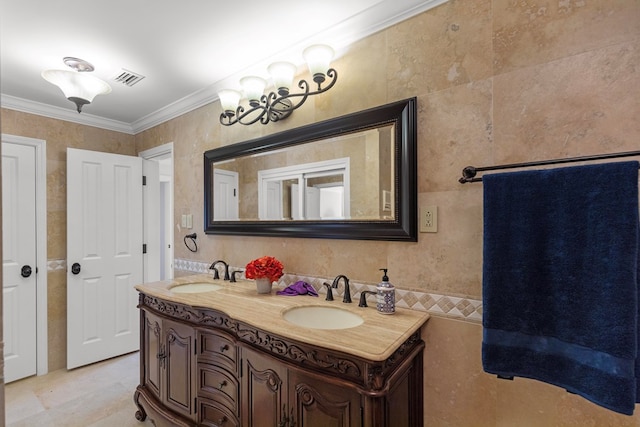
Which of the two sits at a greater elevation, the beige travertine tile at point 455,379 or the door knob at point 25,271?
the door knob at point 25,271

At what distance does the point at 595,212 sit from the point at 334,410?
1.11 metres

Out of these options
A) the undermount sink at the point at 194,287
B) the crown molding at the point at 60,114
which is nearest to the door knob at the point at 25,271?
the crown molding at the point at 60,114

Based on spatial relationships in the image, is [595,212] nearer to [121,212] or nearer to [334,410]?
[334,410]

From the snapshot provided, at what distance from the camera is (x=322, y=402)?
1.17 meters

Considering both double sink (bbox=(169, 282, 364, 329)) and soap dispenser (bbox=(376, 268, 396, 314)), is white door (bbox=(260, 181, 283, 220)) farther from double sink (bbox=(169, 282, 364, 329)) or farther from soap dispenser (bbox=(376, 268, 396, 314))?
soap dispenser (bbox=(376, 268, 396, 314))

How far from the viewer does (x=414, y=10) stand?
1.48 metres

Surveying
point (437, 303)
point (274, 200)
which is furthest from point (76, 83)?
point (437, 303)

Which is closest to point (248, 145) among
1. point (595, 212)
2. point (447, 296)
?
point (447, 296)

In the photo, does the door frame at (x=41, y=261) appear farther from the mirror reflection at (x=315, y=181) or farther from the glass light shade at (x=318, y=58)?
the glass light shade at (x=318, y=58)

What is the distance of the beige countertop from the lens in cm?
111

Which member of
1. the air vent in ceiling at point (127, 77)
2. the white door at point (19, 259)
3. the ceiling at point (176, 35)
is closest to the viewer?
the ceiling at point (176, 35)

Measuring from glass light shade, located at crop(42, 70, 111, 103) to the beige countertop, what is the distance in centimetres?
127

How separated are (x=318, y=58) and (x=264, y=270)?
1154 millimetres

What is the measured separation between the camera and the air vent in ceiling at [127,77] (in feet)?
7.06
